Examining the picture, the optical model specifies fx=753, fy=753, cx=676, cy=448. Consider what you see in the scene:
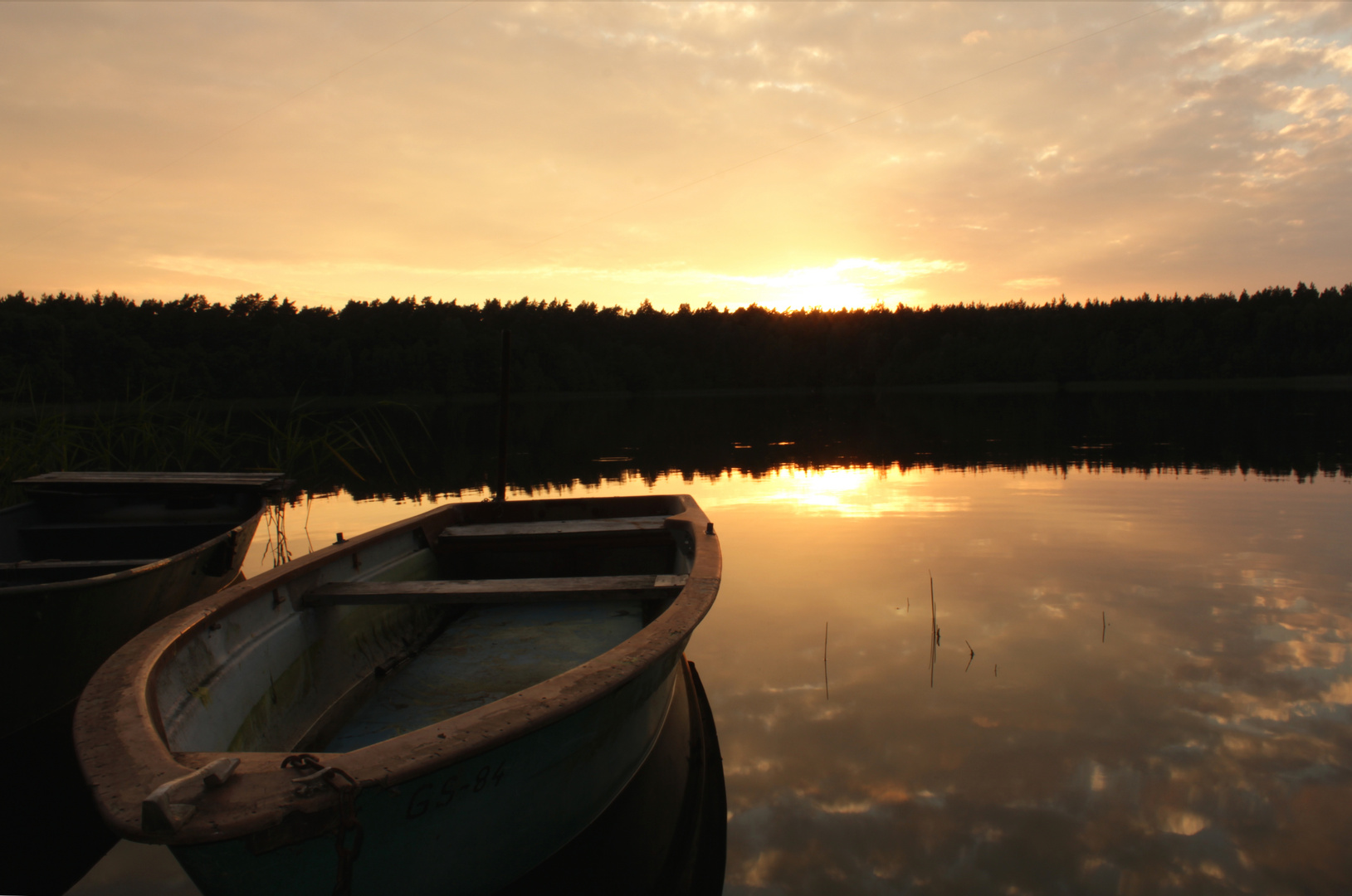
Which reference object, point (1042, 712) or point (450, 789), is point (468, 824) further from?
point (1042, 712)

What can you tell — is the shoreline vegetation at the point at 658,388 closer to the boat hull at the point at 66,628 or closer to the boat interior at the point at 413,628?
the boat interior at the point at 413,628

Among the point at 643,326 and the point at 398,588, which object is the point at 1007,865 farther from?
the point at 643,326

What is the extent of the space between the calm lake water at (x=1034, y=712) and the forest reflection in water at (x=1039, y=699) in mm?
16

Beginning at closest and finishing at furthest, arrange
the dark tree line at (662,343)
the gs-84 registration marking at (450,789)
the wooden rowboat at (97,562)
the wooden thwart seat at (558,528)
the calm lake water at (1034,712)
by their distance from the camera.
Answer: the gs-84 registration marking at (450,789)
the calm lake water at (1034,712)
the wooden rowboat at (97,562)
the wooden thwart seat at (558,528)
the dark tree line at (662,343)

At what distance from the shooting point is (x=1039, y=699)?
15.5ft

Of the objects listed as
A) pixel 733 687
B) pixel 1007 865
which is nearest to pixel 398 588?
pixel 733 687

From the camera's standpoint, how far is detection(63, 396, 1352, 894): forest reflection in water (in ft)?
10.8

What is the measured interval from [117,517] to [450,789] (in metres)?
6.28

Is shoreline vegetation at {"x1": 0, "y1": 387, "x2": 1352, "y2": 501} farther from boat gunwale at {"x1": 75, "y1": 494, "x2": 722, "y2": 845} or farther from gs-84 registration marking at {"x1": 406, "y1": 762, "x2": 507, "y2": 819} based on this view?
gs-84 registration marking at {"x1": 406, "y1": 762, "x2": 507, "y2": 819}

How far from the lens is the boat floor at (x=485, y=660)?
3.86 m

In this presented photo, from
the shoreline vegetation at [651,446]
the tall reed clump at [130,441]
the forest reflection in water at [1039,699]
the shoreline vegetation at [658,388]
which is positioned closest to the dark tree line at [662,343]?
the shoreline vegetation at [658,388]

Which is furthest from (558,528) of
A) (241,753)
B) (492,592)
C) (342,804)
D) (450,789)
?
(342,804)

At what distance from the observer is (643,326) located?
11581 cm

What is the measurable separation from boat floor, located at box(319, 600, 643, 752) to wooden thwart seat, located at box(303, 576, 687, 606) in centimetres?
49
